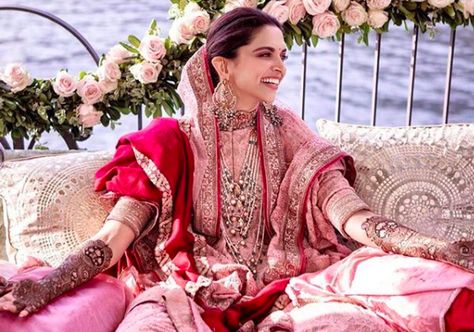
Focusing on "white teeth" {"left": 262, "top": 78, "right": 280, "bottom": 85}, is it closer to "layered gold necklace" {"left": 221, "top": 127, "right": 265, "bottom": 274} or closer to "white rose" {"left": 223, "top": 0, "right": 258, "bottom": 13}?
"layered gold necklace" {"left": 221, "top": 127, "right": 265, "bottom": 274}

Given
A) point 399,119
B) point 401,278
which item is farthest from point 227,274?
point 399,119

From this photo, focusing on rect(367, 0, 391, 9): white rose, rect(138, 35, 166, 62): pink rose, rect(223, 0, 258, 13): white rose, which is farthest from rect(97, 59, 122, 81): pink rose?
rect(367, 0, 391, 9): white rose

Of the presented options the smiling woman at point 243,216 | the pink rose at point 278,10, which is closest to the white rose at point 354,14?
the pink rose at point 278,10

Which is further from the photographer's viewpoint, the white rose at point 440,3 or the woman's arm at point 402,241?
the white rose at point 440,3

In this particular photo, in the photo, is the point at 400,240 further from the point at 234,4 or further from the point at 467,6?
the point at 467,6

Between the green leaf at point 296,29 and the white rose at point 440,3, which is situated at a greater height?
the white rose at point 440,3

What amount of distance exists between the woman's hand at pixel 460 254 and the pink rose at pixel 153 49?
1.26 m

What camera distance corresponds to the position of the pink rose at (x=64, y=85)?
2781 millimetres

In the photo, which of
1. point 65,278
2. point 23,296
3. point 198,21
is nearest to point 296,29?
point 198,21

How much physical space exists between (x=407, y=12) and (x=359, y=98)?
12.3 feet

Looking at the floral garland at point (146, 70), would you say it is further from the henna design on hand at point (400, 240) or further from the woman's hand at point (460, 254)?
the woman's hand at point (460, 254)

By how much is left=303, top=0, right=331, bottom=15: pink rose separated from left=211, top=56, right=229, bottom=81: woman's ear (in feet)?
2.09

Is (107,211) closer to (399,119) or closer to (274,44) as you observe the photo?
(274,44)

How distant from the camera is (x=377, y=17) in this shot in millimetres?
2885
